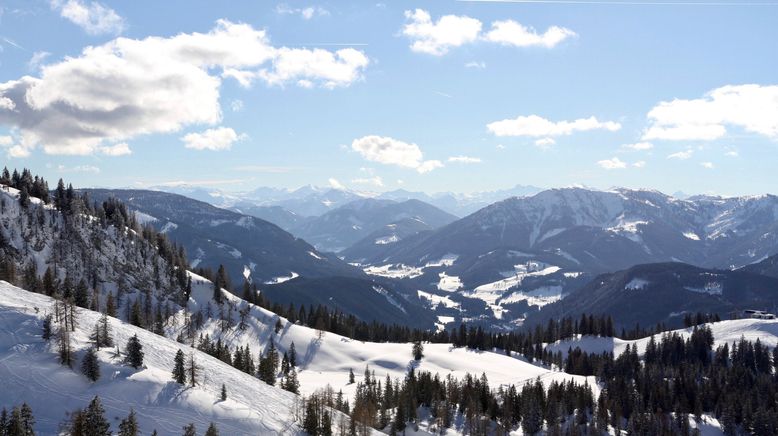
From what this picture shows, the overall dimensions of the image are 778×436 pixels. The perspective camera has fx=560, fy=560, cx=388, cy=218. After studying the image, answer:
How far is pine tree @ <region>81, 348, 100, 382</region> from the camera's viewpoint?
104 metres

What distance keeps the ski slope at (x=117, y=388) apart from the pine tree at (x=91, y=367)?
922 millimetres

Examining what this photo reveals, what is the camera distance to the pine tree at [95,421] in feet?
286

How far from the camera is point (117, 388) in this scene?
10256 centimetres

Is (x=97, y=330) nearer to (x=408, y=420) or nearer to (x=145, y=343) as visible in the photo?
(x=145, y=343)

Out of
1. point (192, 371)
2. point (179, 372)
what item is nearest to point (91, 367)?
point (179, 372)

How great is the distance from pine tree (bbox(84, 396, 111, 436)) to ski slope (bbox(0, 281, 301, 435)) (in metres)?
5.18

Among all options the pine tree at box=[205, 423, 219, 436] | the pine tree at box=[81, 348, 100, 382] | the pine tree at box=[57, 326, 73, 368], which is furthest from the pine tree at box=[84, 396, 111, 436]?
the pine tree at box=[57, 326, 73, 368]

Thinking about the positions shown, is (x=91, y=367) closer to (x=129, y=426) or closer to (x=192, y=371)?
(x=192, y=371)

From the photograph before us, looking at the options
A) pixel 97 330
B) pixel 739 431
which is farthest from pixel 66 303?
pixel 739 431

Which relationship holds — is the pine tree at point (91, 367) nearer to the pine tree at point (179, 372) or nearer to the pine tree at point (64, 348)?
the pine tree at point (64, 348)

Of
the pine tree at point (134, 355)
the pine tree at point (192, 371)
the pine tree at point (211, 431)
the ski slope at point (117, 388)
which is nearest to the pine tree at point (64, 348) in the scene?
the ski slope at point (117, 388)

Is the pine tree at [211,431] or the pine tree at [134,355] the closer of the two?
the pine tree at [211,431]

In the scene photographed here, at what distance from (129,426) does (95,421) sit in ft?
17.4

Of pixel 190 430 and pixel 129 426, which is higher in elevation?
pixel 129 426
